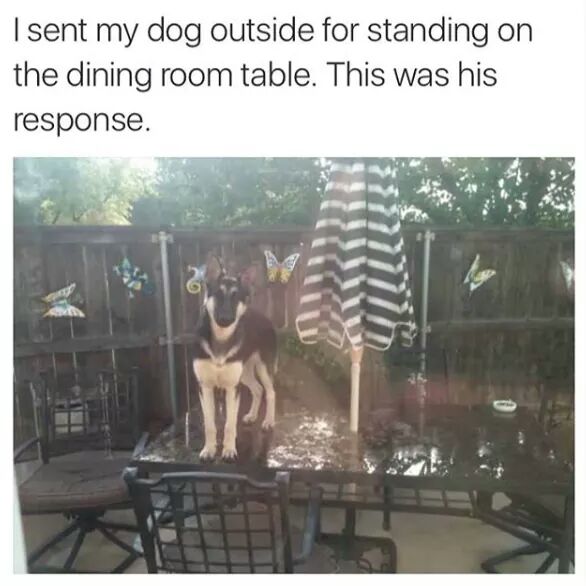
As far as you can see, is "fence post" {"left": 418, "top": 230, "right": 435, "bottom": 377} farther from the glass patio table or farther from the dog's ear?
the dog's ear

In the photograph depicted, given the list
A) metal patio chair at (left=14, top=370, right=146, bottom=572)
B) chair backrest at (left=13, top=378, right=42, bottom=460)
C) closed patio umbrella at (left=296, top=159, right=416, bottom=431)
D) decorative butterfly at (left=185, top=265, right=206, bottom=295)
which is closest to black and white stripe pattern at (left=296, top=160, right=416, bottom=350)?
closed patio umbrella at (left=296, top=159, right=416, bottom=431)

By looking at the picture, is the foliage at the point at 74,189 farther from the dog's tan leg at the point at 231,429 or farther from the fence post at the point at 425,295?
the fence post at the point at 425,295

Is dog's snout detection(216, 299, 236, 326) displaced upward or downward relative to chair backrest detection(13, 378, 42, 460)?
upward

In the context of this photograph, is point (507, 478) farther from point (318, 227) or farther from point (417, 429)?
point (318, 227)

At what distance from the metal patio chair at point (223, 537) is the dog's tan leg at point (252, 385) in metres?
0.15

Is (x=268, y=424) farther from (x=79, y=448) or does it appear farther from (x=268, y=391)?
(x=79, y=448)

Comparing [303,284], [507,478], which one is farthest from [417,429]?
[303,284]

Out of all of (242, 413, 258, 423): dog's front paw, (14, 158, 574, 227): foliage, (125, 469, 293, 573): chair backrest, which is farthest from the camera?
(242, 413, 258, 423): dog's front paw

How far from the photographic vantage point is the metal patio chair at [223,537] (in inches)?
29.5

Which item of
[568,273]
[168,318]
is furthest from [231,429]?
[568,273]

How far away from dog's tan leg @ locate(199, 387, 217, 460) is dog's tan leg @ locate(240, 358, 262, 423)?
7cm

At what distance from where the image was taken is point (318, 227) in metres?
0.89

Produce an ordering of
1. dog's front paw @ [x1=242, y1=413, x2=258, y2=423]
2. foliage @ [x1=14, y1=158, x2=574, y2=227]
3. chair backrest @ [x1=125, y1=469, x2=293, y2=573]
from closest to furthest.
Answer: chair backrest @ [x1=125, y1=469, x2=293, y2=573]
foliage @ [x1=14, y1=158, x2=574, y2=227]
dog's front paw @ [x1=242, y1=413, x2=258, y2=423]

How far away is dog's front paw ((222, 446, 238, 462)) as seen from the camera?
0.91 meters
